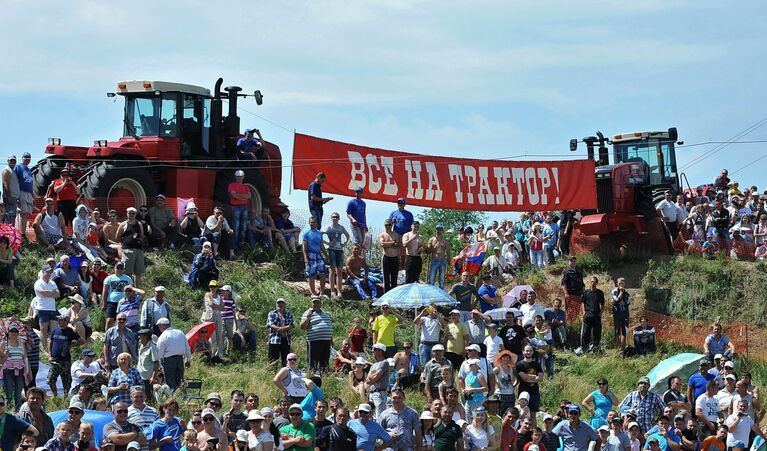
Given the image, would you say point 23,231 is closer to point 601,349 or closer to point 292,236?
point 292,236

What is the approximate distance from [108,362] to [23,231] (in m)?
6.41

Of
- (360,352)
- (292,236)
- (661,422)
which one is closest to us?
(661,422)

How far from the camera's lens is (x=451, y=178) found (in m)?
28.0

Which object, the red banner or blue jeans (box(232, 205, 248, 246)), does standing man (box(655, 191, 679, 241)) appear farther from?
blue jeans (box(232, 205, 248, 246))

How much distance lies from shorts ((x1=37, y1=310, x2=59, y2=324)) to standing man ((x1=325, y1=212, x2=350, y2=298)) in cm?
583

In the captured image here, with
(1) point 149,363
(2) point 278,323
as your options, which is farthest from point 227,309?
(1) point 149,363

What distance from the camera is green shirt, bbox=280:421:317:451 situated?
49.4 ft

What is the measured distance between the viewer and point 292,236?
1065 inches

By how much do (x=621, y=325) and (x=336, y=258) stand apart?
481cm

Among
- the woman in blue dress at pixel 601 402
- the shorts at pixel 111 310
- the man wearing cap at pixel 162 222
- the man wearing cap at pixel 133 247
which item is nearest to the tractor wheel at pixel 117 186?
the man wearing cap at pixel 162 222

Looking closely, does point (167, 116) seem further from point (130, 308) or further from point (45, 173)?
point (130, 308)

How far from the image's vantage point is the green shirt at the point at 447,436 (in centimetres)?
1560

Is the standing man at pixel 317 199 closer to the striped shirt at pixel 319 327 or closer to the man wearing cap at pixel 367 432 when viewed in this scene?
the striped shirt at pixel 319 327

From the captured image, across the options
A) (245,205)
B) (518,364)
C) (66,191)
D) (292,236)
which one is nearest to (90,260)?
(66,191)
